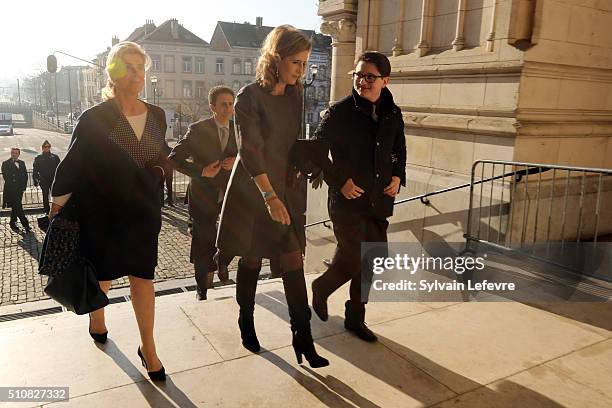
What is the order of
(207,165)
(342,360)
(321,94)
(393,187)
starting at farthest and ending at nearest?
(321,94)
(207,165)
(393,187)
(342,360)

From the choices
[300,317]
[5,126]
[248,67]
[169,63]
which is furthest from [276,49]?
[5,126]

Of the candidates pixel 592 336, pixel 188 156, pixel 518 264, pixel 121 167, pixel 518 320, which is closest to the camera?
pixel 121 167

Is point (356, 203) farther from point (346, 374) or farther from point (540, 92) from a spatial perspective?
point (540, 92)

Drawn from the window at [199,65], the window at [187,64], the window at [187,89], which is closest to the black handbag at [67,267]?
the window at [187,89]

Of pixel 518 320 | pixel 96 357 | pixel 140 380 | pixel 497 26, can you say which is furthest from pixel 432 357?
pixel 497 26

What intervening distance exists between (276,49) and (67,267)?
1856 millimetres

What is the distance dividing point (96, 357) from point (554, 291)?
163 inches

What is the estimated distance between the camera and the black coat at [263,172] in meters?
3.11

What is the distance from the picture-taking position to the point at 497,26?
18.4 feet

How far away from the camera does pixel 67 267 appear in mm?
2883

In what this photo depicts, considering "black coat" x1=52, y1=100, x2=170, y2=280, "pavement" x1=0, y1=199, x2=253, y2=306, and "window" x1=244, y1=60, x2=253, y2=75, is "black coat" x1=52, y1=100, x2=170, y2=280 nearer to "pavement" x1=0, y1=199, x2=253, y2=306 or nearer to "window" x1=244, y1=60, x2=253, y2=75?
"pavement" x1=0, y1=199, x2=253, y2=306

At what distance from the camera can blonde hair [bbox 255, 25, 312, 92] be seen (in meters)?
3.07

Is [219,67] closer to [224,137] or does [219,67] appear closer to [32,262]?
[32,262]

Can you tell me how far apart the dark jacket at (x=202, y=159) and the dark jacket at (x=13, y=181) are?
10.5 metres
